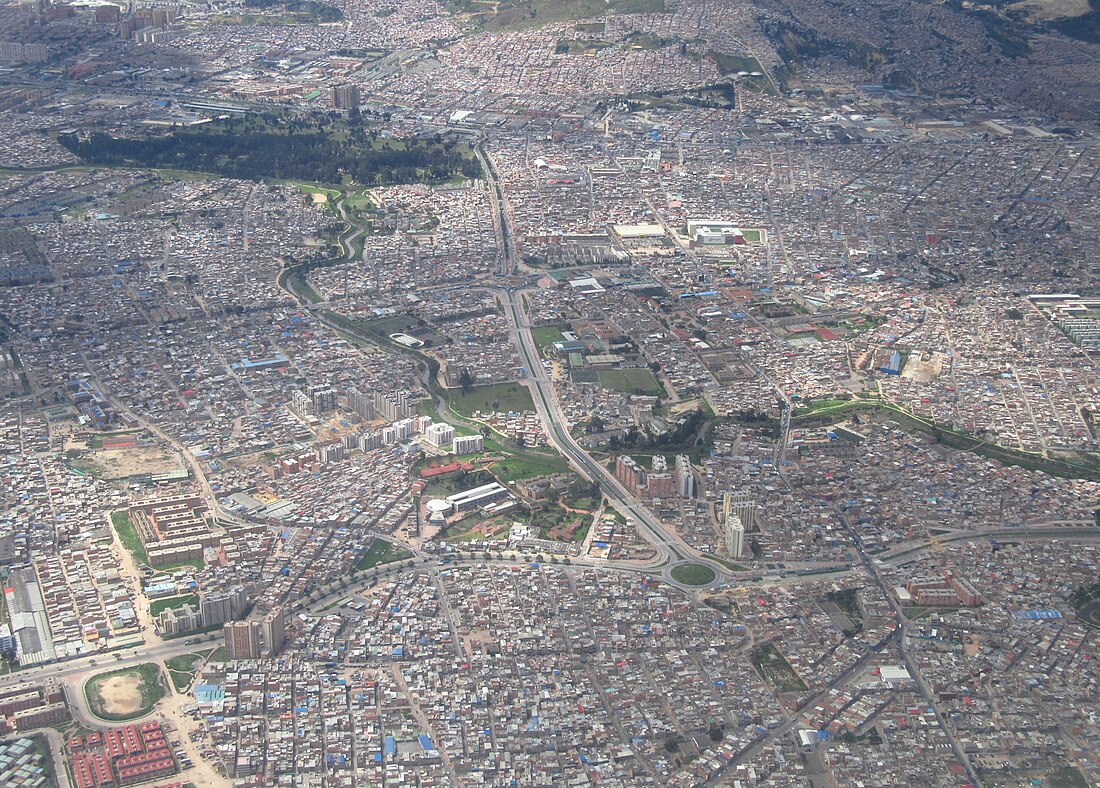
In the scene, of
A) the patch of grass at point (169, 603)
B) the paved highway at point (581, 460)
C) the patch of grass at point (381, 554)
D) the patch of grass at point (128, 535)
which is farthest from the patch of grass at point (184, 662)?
the paved highway at point (581, 460)

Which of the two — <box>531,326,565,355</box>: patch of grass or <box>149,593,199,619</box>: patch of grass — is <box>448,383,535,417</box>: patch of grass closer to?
<box>531,326,565,355</box>: patch of grass

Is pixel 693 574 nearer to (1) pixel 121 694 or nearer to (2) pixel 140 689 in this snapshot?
(2) pixel 140 689

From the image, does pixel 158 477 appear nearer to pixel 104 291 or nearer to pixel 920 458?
pixel 104 291

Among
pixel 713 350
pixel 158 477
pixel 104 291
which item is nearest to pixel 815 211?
pixel 713 350

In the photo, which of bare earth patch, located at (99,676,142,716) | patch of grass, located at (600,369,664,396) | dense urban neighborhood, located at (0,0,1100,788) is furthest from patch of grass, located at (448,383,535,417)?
bare earth patch, located at (99,676,142,716)

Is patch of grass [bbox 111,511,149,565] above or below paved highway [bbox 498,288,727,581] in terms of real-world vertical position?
above

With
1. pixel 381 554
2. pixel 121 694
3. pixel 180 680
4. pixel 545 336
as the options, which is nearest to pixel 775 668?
pixel 381 554

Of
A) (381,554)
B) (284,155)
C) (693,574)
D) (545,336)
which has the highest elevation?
(381,554)
